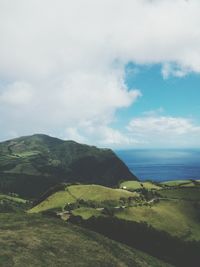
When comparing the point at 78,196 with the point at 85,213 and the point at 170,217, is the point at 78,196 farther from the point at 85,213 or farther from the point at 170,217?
the point at 170,217

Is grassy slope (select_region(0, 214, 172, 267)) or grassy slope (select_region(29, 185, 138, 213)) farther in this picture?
grassy slope (select_region(29, 185, 138, 213))

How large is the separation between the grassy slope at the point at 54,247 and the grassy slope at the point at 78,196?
251 ft

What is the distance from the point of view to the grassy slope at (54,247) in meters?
62.6

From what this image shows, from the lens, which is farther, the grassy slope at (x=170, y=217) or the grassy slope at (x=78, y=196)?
the grassy slope at (x=78, y=196)

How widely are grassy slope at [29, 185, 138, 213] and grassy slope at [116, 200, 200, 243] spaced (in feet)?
62.5

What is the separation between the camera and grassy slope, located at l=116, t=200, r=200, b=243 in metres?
142

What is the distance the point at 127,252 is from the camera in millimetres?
83438

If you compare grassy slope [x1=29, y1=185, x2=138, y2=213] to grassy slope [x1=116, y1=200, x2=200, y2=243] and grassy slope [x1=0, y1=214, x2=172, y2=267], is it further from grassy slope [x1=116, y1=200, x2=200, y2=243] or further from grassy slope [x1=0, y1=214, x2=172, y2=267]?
grassy slope [x1=0, y1=214, x2=172, y2=267]

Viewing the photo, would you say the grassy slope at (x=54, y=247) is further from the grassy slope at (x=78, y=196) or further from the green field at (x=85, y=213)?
the grassy slope at (x=78, y=196)

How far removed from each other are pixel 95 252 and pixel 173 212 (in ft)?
298

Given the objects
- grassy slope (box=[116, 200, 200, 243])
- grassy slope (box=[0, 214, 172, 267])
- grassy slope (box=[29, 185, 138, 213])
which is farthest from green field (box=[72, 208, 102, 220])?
grassy slope (box=[0, 214, 172, 267])

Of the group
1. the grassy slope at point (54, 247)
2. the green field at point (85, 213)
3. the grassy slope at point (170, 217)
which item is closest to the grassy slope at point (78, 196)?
the grassy slope at point (170, 217)

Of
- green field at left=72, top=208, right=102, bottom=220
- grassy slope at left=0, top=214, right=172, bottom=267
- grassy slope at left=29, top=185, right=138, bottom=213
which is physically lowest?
grassy slope at left=0, top=214, right=172, bottom=267

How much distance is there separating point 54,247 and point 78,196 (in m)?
107
